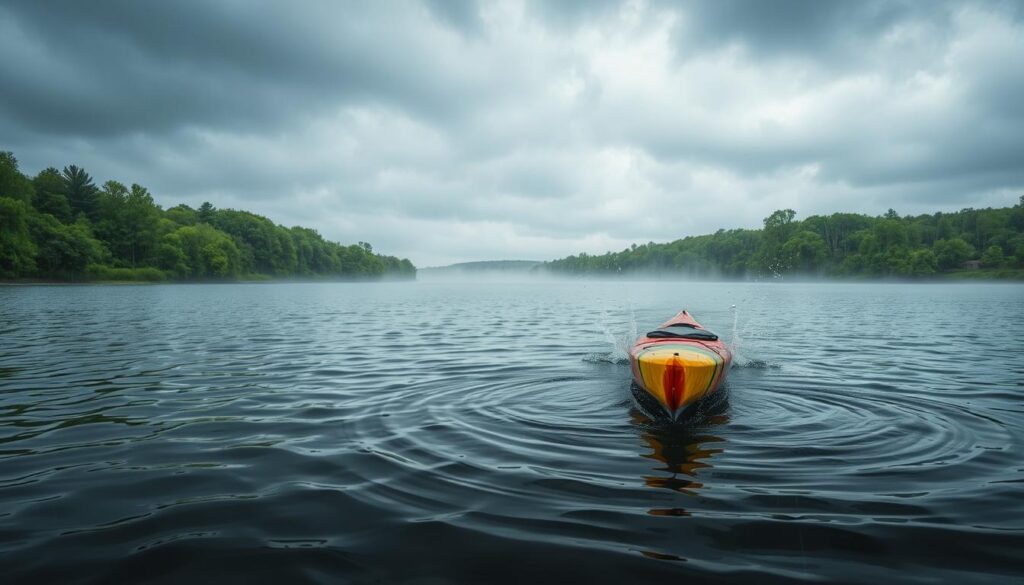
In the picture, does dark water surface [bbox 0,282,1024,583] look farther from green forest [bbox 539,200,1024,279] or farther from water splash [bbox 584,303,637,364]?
green forest [bbox 539,200,1024,279]

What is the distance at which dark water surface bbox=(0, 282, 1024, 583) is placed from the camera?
408 cm

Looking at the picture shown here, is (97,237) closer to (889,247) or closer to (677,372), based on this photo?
(677,372)

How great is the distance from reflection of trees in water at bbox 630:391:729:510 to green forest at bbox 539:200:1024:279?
157449 mm

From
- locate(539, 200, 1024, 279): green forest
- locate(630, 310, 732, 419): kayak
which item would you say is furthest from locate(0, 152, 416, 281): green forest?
locate(539, 200, 1024, 279): green forest

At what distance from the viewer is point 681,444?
717cm

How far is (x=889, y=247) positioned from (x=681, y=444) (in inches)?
6608

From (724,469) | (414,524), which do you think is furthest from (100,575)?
(724,469)

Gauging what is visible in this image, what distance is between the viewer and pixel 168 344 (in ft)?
56.2

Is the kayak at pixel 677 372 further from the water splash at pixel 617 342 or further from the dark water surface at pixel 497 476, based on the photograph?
the water splash at pixel 617 342

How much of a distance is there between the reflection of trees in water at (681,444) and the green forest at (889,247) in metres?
157

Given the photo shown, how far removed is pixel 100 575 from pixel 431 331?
19043 millimetres

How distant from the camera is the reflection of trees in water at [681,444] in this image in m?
5.70

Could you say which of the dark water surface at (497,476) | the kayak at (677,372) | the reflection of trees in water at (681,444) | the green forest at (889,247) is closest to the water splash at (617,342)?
the dark water surface at (497,476)

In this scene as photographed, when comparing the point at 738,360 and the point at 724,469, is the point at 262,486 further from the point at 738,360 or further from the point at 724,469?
the point at 738,360
